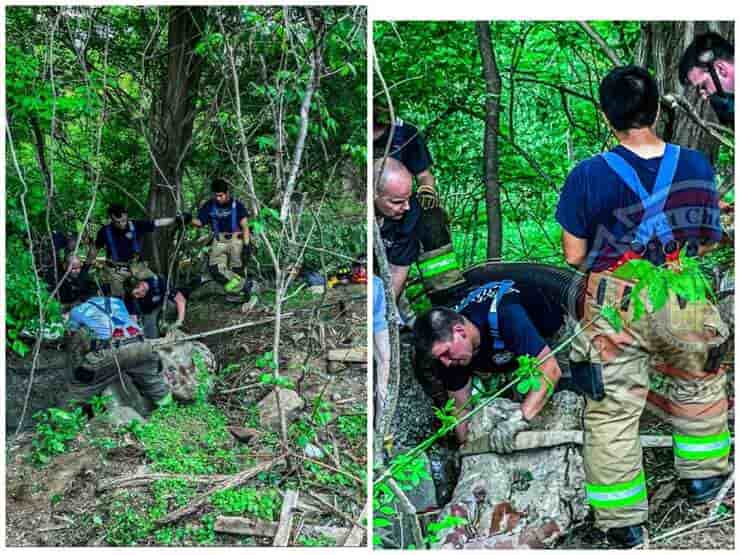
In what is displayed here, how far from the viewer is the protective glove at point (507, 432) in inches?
155

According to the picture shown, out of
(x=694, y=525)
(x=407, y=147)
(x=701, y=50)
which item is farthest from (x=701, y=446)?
(x=407, y=147)

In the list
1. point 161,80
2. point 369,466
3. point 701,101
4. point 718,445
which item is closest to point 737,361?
point 718,445

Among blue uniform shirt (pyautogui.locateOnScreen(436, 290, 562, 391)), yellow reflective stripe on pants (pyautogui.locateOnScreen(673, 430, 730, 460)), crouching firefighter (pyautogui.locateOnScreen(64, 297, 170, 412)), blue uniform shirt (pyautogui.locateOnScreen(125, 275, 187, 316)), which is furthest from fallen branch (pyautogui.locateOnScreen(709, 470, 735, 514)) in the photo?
blue uniform shirt (pyautogui.locateOnScreen(125, 275, 187, 316))

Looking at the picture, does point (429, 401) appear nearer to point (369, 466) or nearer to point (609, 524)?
point (369, 466)

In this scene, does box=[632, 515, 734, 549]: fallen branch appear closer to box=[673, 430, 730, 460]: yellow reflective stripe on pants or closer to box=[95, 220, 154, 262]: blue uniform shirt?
box=[673, 430, 730, 460]: yellow reflective stripe on pants

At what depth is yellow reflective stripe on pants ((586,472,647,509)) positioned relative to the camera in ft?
12.6

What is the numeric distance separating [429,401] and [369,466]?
42cm

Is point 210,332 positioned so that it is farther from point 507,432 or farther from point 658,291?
point 658,291

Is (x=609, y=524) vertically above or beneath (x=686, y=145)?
beneath

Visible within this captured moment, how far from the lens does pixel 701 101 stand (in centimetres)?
391

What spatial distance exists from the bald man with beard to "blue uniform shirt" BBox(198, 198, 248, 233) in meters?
0.79

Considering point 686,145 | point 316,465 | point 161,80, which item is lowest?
point 316,465

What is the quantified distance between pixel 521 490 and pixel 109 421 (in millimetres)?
2124

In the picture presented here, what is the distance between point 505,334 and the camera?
3.92 meters
